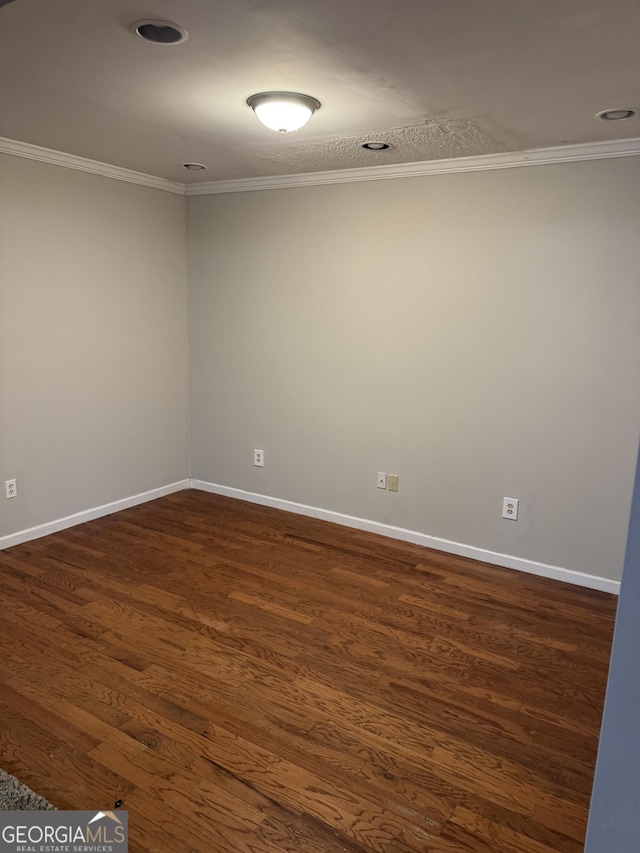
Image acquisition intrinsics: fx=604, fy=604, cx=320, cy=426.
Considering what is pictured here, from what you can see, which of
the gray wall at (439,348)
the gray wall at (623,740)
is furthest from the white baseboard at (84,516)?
the gray wall at (623,740)

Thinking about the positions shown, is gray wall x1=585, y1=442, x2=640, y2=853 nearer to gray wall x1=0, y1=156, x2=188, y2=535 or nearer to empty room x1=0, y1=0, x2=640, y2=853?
empty room x1=0, y1=0, x2=640, y2=853

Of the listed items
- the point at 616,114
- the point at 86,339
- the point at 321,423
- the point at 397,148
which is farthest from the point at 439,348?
the point at 86,339

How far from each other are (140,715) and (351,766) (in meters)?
0.78

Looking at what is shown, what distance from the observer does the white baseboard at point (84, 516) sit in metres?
3.59

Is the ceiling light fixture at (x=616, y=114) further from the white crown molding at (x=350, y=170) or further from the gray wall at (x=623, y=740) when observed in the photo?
the gray wall at (x=623, y=740)

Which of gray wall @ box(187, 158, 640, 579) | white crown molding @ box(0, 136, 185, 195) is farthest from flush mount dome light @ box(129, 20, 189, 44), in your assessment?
gray wall @ box(187, 158, 640, 579)

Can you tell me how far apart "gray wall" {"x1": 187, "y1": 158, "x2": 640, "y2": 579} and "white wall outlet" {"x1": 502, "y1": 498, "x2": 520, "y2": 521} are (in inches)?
1.8

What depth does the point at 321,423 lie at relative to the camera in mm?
4055

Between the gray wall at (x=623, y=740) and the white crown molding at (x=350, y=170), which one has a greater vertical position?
the white crown molding at (x=350, y=170)

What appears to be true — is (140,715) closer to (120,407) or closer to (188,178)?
(120,407)

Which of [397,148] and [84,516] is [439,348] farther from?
[84,516]

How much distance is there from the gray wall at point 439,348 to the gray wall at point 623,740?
8.24 ft

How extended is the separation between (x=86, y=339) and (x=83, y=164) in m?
1.04

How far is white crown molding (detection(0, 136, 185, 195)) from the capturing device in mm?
3250
